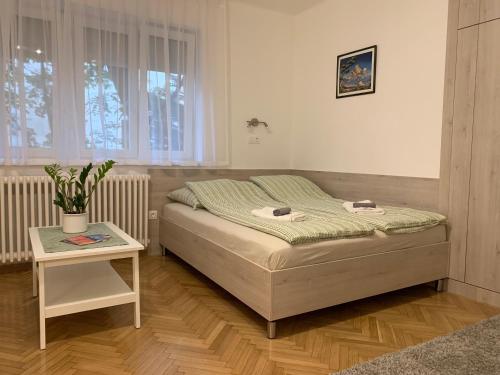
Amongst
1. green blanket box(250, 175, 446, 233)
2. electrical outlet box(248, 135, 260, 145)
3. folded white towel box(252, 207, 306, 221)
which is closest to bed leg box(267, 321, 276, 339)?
folded white towel box(252, 207, 306, 221)

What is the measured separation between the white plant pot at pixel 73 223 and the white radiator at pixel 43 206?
2.57 feet

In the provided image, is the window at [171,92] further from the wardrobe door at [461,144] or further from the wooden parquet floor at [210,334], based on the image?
the wardrobe door at [461,144]

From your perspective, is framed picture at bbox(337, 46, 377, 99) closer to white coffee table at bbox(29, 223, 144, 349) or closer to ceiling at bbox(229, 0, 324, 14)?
ceiling at bbox(229, 0, 324, 14)

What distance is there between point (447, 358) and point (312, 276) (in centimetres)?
70

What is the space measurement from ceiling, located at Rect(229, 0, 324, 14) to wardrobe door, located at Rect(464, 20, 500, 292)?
1.79 meters

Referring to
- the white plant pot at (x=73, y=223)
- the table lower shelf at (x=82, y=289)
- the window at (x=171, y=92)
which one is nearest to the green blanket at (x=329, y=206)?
the window at (x=171, y=92)

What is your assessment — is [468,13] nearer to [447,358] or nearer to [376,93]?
[376,93]

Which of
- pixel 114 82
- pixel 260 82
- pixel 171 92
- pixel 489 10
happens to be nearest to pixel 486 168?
pixel 489 10

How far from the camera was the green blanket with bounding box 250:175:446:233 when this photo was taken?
2357 mm

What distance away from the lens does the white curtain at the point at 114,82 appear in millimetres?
2807

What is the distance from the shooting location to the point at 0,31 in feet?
8.84

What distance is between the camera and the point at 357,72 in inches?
131

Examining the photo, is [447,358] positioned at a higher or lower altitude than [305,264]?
lower

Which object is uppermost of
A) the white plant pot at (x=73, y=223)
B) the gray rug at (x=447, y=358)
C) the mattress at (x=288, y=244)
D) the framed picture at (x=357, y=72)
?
the framed picture at (x=357, y=72)
